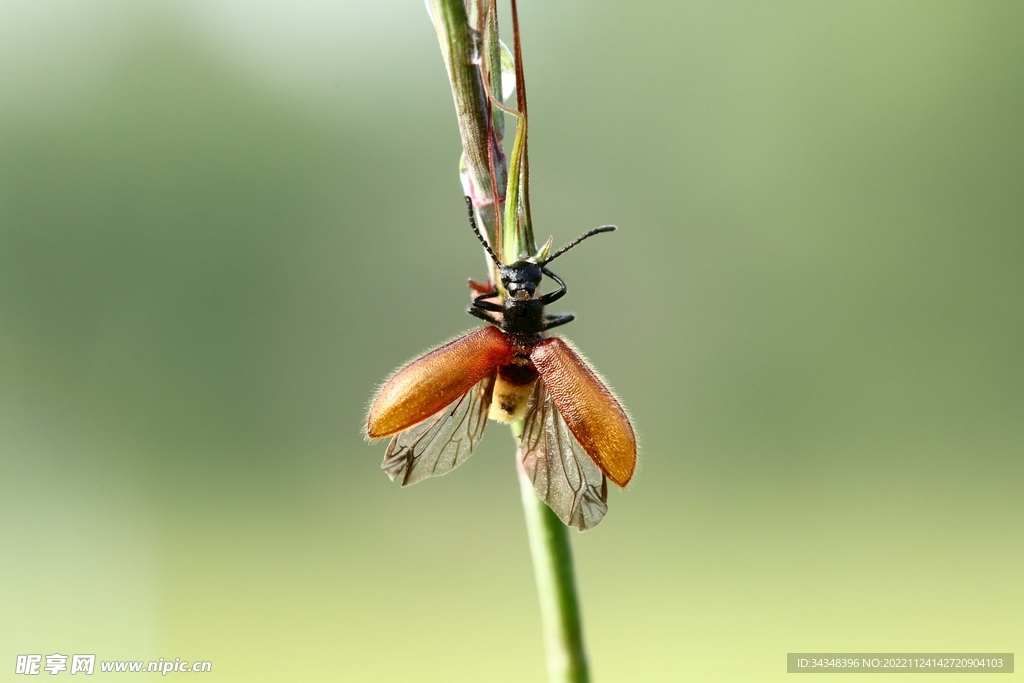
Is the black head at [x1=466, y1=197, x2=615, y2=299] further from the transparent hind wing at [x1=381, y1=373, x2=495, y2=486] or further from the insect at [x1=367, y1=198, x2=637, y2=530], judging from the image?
the transparent hind wing at [x1=381, y1=373, x2=495, y2=486]

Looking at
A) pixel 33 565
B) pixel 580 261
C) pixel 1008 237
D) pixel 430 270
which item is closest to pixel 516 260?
pixel 33 565

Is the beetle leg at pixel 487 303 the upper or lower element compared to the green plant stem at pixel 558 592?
upper

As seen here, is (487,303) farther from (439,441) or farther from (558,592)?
(558,592)

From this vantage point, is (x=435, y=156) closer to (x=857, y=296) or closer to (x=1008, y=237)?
(x=857, y=296)

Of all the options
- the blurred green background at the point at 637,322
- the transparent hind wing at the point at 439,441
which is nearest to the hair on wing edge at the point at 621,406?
the transparent hind wing at the point at 439,441

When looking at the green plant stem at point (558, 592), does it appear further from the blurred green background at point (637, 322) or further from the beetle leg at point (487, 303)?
the blurred green background at point (637, 322)

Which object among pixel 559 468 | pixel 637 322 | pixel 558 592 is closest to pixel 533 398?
pixel 559 468
